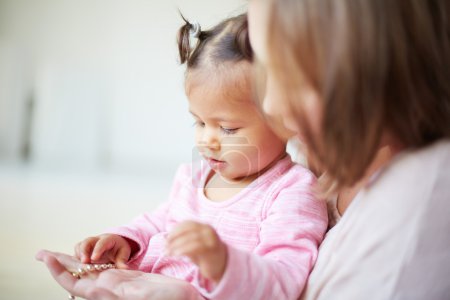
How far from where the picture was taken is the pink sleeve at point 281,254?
0.59 m

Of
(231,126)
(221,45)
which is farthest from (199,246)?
(221,45)

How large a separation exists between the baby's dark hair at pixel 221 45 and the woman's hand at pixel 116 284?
0.37 m

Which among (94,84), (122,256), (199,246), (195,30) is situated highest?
(195,30)

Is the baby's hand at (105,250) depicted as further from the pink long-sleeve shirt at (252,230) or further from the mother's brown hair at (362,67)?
the mother's brown hair at (362,67)

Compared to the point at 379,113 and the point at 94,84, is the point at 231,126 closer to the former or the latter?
the point at 379,113

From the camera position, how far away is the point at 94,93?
254 cm

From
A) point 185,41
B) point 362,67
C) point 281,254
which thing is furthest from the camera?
point 185,41

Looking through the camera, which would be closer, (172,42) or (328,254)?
(328,254)

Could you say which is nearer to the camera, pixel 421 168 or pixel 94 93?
pixel 421 168

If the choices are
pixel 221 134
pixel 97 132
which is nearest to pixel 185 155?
pixel 97 132

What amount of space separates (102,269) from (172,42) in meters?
1.70

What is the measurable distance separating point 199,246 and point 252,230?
26 cm

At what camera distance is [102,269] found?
2.64ft

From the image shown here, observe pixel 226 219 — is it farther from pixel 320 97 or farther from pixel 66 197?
pixel 66 197
